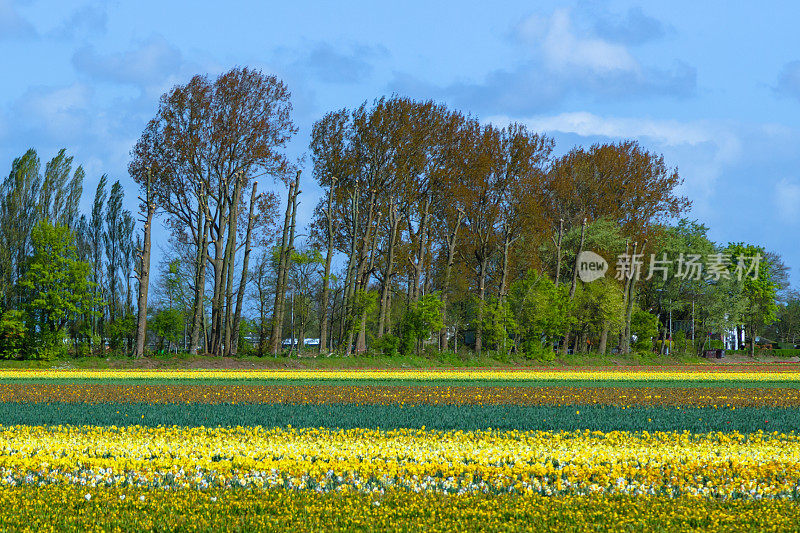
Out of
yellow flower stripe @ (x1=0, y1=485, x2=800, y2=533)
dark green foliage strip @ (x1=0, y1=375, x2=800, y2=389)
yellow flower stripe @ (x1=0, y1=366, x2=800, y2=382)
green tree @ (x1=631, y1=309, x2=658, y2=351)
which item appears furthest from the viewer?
green tree @ (x1=631, y1=309, x2=658, y2=351)

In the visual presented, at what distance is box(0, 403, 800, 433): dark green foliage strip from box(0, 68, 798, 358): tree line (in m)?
23.1

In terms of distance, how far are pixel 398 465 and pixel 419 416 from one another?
635cm

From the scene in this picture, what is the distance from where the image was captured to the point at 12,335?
139ft

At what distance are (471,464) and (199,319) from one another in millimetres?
35386

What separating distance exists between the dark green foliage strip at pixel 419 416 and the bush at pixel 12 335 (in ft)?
82.5

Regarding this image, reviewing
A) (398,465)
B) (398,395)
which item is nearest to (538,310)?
(398,395)

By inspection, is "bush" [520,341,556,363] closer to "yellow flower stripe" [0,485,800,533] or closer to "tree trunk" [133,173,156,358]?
"tree trunk" [133,173,156,358]

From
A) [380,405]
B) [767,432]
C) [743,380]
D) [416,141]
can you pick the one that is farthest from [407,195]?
[767,432]

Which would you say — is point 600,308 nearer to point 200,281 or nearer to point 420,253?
point 420,253

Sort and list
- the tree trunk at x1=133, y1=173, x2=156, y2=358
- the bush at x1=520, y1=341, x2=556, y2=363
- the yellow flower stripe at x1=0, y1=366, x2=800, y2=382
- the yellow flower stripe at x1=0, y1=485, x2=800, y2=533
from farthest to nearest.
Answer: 1. the bush at x1=520, y1=341, x2=556, y2=363
2. the tree trunk at x1=133, y1=173, x2=156, y2=358
3. the yellow flower stripe at x1=0, y1=366, x2=800, y2=382
4. the yellow flower stripe at x1=0, y1=485, x2=800, y2=533

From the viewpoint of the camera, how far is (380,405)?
62.9 ft

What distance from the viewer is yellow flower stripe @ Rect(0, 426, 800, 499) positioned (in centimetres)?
917

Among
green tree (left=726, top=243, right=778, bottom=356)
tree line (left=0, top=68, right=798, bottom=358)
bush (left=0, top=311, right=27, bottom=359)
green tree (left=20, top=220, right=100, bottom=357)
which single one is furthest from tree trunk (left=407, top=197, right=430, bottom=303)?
green tree (left=726, top=243, right=778, bottom=356)

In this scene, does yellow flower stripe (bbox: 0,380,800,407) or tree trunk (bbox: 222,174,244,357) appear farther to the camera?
tree trunk (bbox: 222,174,244,357)
